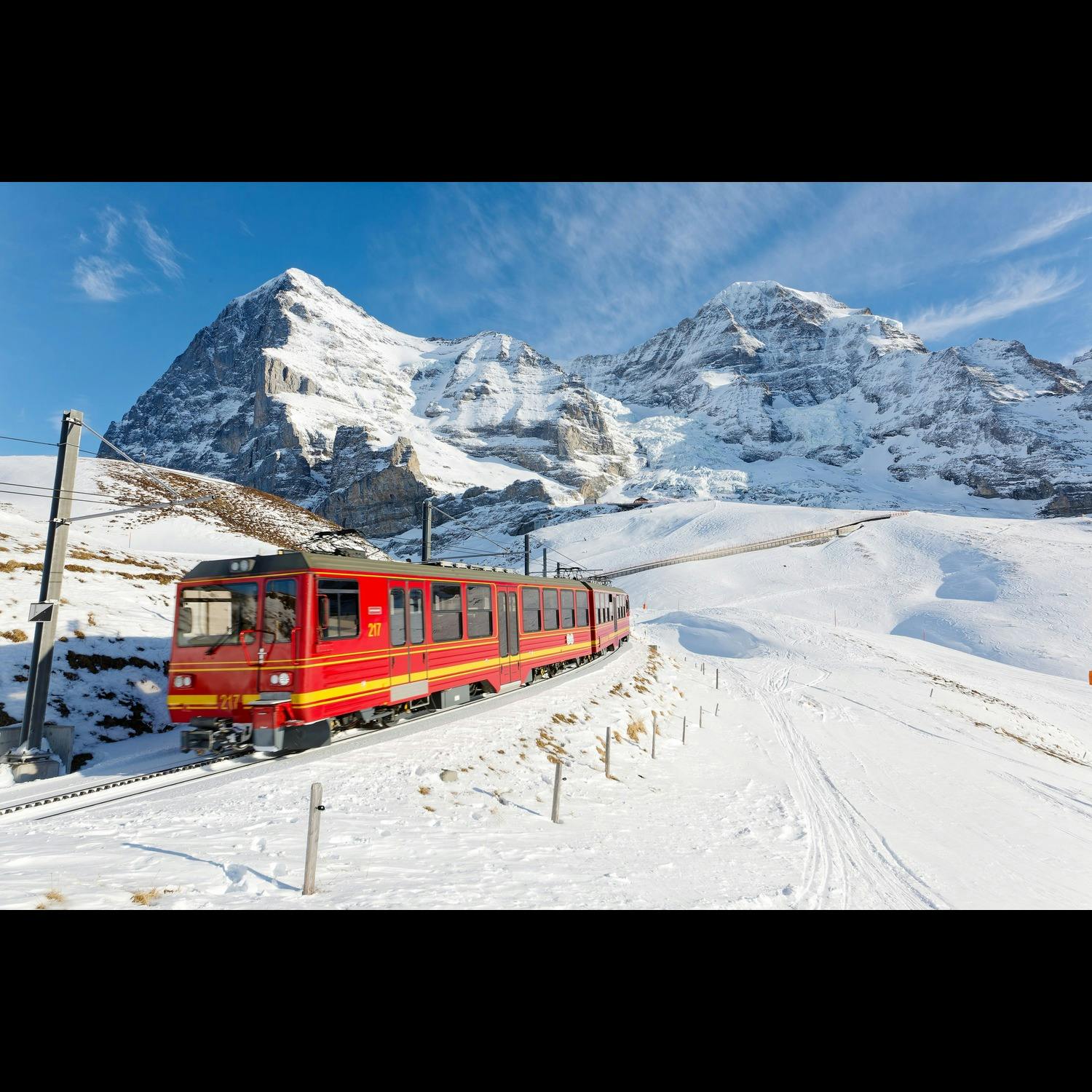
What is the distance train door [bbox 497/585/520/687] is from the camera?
1625 cm

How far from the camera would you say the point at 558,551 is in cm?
10000

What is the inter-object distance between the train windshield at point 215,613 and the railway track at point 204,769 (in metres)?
2.17

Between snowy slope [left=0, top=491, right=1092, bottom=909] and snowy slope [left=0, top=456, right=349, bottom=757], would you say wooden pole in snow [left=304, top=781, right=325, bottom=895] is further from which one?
snowy slope [left=0, top=456, right=349, bottom=757]

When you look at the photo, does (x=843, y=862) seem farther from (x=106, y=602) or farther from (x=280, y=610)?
(x=106, y=602)

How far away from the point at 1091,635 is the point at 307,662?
59622mm

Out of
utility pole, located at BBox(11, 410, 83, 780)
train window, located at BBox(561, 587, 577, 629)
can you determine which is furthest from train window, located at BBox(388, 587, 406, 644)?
train window, located at BBox(561, 587, 577, 629)

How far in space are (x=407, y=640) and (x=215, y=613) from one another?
3.66 m

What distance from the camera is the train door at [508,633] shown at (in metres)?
16.2

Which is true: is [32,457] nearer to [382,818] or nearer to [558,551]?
[382,818]

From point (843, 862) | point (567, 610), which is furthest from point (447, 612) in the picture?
point (843, 862)

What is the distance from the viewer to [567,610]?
22047 mm

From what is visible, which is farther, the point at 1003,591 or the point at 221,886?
the point at 1003,591

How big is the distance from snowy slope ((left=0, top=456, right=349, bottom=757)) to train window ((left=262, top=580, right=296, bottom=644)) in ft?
15.3
